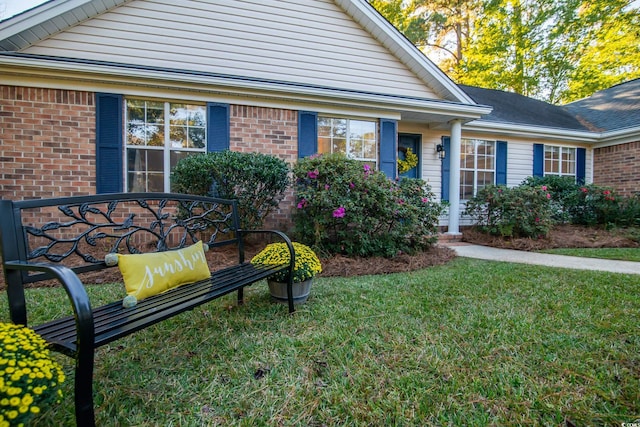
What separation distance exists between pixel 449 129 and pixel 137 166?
7.25 meters

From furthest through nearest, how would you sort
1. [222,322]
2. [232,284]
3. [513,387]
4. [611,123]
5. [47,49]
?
[611,123] < [47,49] < [222,322] < [232,284] < [513,387]

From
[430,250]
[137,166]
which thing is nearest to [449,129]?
[430,250]

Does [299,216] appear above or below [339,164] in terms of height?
below

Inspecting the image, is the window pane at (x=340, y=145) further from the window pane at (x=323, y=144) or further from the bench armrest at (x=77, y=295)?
the bench armrest at (x=77, y=295)

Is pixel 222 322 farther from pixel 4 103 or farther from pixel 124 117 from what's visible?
pixel 4 103

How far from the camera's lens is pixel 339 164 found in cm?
457

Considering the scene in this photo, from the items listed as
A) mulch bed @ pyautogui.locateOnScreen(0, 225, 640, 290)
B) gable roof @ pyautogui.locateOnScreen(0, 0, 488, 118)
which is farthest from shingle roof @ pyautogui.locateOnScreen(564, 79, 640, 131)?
gable roof @ pyautogui.locateOnScreen(0, 0, 488, 118)

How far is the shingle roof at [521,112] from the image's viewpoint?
8570 millimetres

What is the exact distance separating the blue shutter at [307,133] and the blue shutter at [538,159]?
688 centimetres

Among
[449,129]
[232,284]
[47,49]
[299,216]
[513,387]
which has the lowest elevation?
[513,387]

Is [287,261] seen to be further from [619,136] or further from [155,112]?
[619,136]

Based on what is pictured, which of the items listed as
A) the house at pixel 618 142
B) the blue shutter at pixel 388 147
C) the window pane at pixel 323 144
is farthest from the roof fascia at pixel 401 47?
the house at pixel 618 142

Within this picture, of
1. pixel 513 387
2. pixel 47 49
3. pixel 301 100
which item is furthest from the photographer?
pixel 301 100

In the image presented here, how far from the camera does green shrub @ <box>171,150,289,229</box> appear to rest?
445 cm
